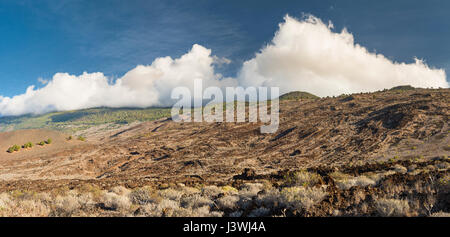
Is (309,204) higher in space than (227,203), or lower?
higher

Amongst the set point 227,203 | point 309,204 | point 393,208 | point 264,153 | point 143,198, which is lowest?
point 264,153

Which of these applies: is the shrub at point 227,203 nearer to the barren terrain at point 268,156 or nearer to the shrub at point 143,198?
the shrub at point 143,198

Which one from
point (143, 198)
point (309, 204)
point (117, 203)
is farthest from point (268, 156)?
point (309, 204)

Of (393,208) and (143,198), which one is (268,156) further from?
(393,208)

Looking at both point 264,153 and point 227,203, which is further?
point 264,153

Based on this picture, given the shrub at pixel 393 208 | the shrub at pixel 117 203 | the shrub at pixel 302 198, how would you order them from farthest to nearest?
the shrub at pixel 117 203 → the shrub at pixel 302 198 → the shrub at pixel 393 208

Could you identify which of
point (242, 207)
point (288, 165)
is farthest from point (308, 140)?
point (242, 207)

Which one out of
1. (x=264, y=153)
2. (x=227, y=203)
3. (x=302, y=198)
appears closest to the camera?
(x=302, y=198)

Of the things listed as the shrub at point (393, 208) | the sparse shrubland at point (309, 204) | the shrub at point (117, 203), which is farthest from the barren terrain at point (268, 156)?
the shrub at point (393, 208)

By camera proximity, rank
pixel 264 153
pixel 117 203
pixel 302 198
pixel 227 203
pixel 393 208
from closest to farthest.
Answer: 1. pixel 393 208
2. pixel 302 198
3. pixel 227 203
4. pixel 117 203
5. pixel 264 153

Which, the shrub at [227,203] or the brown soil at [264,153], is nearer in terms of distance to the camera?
the shrub at [227,203]
